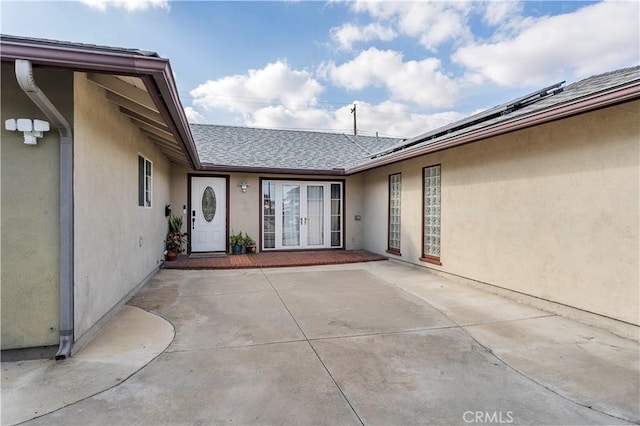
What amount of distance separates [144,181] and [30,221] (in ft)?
10.9

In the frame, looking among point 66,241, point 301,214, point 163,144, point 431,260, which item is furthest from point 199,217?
point 66,241

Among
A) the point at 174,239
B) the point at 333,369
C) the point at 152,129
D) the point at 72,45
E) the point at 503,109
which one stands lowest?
the point at 333,369

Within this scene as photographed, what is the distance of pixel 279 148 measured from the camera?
11.8 m

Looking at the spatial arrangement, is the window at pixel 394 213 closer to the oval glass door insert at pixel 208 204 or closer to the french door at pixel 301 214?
the french door at pixel 301 214

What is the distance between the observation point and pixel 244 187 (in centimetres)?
1006

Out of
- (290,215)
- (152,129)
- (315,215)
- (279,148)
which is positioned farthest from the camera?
(279,148)

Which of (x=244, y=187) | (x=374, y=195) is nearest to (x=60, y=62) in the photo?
(x=244, y=187)

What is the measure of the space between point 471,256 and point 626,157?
293cm

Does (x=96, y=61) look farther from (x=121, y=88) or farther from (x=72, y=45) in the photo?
(x=121, y=88)

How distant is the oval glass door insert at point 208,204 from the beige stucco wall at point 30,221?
22.4 feet

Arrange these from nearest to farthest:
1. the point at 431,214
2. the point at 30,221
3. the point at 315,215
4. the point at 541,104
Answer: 1. the point at 30,221
2. the point at 541,104
3. the point at 431,214
4. the point at 315,215

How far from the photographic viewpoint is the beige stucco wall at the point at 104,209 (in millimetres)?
3418

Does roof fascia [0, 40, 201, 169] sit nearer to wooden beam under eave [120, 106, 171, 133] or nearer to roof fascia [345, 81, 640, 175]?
wooden beam under eave [120, 106, 171, 133]

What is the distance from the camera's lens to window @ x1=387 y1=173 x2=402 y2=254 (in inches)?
351
